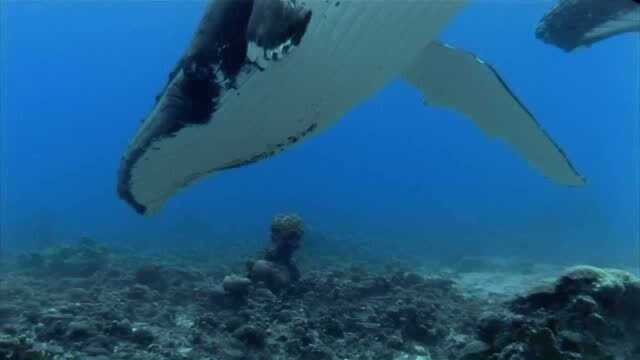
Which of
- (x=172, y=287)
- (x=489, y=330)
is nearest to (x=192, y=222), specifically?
(x=172, y=287)

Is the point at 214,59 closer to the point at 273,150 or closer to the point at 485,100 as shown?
the point at 273,150

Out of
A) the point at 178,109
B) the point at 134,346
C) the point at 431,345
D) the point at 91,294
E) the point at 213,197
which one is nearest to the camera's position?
the point at 178,109

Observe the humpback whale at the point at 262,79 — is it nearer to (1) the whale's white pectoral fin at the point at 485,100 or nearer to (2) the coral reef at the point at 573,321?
(1) the whale's white pectoral fin at the point at 485,100

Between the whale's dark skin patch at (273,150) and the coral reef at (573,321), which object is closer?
the whale's dark skin patch at (273,150)

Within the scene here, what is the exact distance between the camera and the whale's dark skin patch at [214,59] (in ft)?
6.66

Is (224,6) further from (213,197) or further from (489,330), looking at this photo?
(213,197)

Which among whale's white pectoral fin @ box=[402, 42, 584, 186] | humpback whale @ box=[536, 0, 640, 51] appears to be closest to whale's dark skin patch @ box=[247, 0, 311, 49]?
whale's white pectoral fin @ box=[402, 42, 584, 186]

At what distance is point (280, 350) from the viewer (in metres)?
7.30

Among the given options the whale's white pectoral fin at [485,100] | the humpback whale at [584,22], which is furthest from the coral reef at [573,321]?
the humpback whale at [584,22]

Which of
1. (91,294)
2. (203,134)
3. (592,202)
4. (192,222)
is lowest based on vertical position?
(203,134)

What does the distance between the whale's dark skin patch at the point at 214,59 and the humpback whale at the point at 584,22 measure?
18.6 feet

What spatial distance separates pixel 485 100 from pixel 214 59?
3545 millimetres

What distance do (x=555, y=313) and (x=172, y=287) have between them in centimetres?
786

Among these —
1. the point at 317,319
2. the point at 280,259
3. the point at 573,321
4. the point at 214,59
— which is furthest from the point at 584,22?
the point at 280,259
